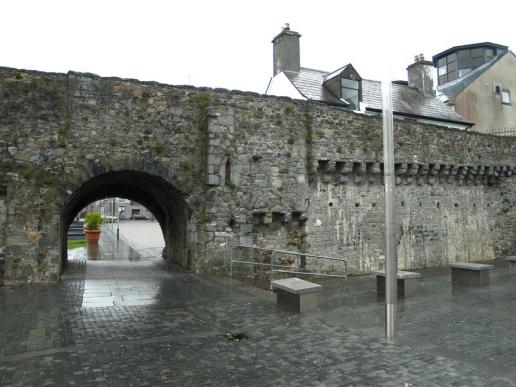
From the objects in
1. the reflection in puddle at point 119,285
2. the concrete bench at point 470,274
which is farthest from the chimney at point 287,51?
the concrete bench at point 470,274

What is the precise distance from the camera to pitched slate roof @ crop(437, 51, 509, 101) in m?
28.2

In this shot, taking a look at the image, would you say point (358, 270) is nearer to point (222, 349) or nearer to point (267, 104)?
point (267, 104)

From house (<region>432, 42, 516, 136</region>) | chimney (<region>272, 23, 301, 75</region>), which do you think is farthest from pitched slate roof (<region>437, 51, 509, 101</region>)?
chimney (<region>272, 23, 301, 75</region>)

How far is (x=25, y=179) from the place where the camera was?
10.3 metres

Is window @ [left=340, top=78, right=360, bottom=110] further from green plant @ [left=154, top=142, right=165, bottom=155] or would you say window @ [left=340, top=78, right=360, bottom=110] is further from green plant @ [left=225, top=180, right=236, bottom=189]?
green plant @ [left=154, top=142, right=165, bottom=155]

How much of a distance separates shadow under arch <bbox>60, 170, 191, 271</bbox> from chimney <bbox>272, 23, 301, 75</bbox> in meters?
11.2

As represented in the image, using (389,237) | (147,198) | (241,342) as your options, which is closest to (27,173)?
(147,198)

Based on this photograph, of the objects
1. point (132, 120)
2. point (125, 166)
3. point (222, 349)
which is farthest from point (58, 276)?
point (222, 349)

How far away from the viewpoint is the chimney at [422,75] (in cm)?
2692

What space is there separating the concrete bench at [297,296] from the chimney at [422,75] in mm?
22616

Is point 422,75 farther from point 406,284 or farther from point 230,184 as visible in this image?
point 406,284

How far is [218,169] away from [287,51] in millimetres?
12953

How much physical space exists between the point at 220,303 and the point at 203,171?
4.93 metres

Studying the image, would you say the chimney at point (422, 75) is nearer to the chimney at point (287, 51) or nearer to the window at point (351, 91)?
the window at point (351, 91)
